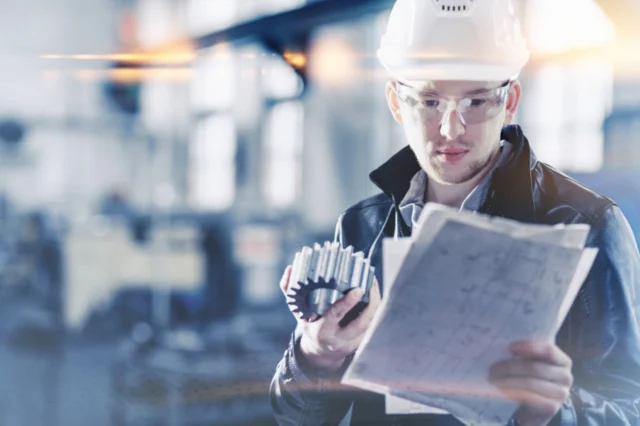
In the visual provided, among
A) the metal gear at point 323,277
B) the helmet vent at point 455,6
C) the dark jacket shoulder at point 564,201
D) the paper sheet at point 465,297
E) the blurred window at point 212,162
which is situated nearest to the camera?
the paper sheet at point 465,297

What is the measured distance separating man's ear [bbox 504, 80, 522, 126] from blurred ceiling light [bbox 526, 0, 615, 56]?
0.18 m

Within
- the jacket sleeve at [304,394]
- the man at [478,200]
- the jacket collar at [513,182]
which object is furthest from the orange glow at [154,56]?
the jacket sleeve at [304,394]

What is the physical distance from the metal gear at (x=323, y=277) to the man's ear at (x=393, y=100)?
0.37m

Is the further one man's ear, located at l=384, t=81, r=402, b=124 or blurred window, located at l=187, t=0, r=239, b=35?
blurred window, located at l=187, t=0, r=239, b=35

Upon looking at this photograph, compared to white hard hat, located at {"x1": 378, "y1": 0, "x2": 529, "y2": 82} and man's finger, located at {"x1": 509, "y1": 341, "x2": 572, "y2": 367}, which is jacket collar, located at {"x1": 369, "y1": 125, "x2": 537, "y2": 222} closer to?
white hard hat, located at {"x1": 378, "y1": 0, "x2": 529, "y2": 82}

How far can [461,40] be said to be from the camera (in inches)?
50.8

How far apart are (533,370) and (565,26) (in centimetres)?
85

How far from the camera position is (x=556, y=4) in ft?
5.24

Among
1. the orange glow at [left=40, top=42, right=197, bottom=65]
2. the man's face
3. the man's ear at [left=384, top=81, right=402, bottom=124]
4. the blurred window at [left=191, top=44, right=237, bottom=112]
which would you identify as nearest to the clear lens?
the man's face

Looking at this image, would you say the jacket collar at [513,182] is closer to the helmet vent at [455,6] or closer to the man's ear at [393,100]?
the man's ear at [393,100]

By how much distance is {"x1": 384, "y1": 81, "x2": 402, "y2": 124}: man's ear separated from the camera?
1431 mm

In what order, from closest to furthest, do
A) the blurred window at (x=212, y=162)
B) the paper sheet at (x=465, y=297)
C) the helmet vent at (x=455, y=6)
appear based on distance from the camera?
the paper sheet at (x=465, y=297) → the helmet vent at (x=455, y=6) → the blurred window at (x=212, y=162)

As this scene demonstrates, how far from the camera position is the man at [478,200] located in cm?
129

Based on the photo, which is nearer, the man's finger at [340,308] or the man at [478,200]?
the man's finger at [340,308]
